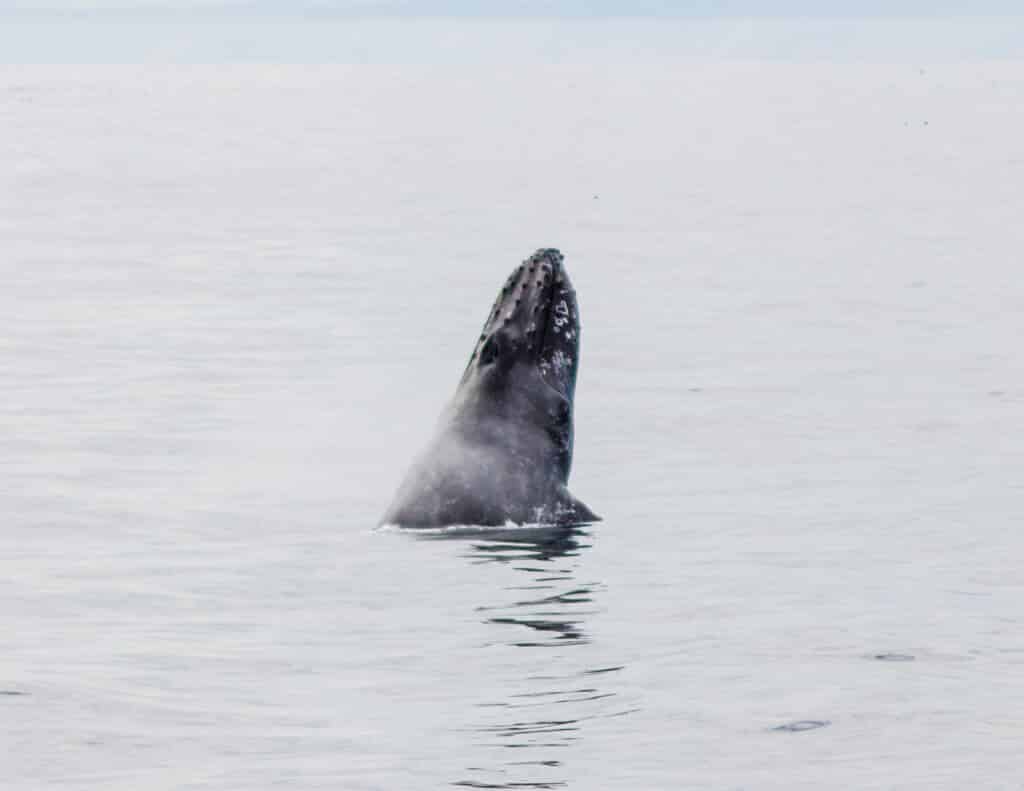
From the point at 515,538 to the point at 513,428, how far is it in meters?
0.97

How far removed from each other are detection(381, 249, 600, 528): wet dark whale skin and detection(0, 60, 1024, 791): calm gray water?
1.27 feet

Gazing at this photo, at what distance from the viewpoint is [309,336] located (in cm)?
3275

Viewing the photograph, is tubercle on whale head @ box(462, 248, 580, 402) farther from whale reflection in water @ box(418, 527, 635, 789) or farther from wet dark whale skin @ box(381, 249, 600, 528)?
whale reflection in water @ box(418, 527, 635, 789)

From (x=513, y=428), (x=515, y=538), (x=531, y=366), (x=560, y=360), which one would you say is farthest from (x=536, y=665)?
(x=560, y=360)

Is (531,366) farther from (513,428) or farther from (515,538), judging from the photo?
(515,538)

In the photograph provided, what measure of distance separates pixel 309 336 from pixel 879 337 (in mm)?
7305

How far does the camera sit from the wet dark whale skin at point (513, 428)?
1725cm

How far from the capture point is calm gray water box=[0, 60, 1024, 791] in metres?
11.9

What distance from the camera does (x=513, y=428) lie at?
57.4ft

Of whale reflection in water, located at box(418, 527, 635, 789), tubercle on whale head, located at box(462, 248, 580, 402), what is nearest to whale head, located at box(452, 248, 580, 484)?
tubercle on whale head, located at box(462, 248, 580, 402)

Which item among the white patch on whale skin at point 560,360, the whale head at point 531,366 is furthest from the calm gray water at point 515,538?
the white patch on whale skin at point 560,360

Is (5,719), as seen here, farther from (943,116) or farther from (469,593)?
(943,116)

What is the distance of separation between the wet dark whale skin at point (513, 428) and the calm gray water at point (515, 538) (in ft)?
1.27

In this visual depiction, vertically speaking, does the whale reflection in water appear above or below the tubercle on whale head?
below
